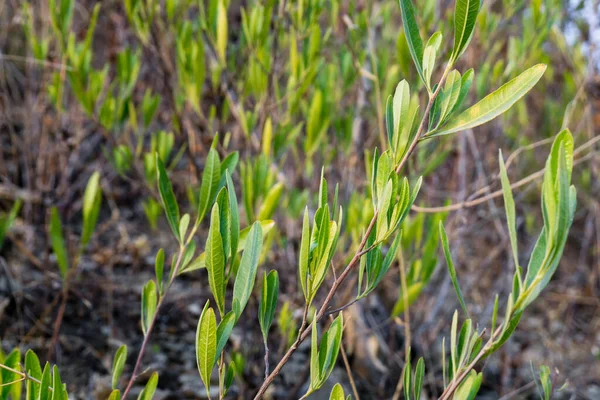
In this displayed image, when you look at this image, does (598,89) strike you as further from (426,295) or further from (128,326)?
(128,326)

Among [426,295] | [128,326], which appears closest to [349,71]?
[426,295]

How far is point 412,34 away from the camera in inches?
30.7

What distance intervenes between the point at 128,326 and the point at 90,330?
0.40 feet

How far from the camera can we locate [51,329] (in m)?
1.84

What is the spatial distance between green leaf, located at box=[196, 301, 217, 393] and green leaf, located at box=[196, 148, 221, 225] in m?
0.22

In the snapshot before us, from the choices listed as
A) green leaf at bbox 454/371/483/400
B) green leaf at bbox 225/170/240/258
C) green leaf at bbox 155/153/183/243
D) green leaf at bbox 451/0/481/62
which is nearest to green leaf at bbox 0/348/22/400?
green leaf at bbox 155/153/183/243

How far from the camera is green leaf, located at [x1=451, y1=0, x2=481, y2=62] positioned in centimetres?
69

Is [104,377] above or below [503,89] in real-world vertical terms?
below

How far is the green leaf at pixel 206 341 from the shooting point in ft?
2.45

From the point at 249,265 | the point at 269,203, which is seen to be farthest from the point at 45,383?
the point at 269,203

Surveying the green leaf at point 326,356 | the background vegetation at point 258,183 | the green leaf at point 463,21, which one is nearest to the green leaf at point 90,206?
the background vegetation at point 258,183

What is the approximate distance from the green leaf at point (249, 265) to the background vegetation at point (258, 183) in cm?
1

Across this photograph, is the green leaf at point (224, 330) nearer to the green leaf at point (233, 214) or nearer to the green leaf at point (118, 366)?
the green leaf at point (233, 214)

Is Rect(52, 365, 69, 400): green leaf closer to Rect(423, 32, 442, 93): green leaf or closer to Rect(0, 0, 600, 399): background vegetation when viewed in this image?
Rect(0, 0, 600, 399): background vegetation
